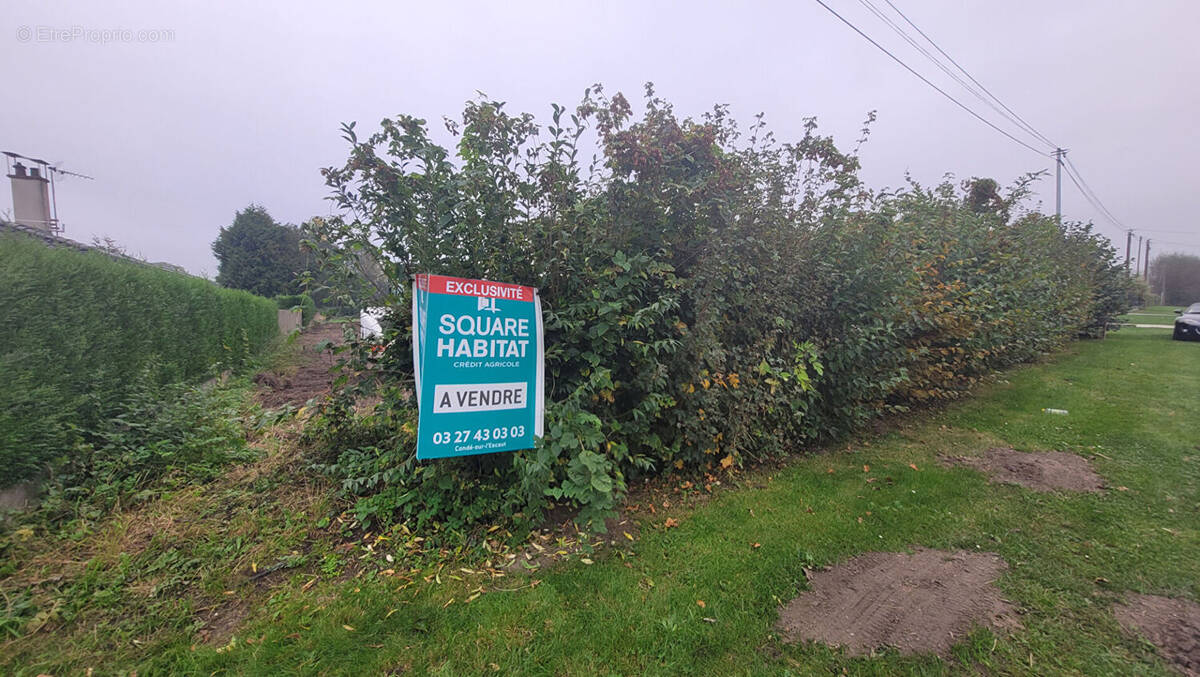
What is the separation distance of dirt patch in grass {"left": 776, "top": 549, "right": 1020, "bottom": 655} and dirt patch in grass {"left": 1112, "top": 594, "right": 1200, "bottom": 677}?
1.58ft

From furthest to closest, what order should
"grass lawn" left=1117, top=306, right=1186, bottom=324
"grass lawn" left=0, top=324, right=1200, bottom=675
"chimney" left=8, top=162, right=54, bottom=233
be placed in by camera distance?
"grass lawn" left=1117, top=306, right=1186, bottom=324, "chimney" left=8, top=162, right=54, bottom=233, "grass lawn" left=0, top=324, right=1200, bottom=675

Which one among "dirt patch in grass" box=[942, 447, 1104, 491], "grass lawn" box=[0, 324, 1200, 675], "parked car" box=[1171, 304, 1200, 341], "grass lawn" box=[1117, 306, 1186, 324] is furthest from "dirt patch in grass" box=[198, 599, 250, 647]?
"grass lawn" box=[1117, 306, 1186, 324]

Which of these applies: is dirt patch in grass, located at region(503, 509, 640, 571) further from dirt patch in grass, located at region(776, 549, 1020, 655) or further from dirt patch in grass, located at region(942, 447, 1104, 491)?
dirt patch in grass, located at region(942, 447, 1104, 491)

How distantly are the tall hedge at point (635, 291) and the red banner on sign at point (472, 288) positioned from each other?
1.02ft

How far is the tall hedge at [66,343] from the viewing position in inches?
112

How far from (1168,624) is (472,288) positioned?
3678mm

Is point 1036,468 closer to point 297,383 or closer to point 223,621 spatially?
point 223,621

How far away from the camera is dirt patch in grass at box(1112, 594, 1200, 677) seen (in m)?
1.98

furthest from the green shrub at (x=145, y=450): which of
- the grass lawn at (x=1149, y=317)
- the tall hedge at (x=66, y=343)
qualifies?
the grass lawn at (x=1149, y=317)

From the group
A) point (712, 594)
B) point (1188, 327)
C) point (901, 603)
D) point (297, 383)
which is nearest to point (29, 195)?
point (297, 383)

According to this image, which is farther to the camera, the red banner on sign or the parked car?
the parked car

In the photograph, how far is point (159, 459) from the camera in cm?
324

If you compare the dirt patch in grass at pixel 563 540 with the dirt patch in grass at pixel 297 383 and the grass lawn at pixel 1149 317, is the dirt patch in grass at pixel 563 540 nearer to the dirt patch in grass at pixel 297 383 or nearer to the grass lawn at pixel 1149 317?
the dirt patch in grass at pixel 297 383

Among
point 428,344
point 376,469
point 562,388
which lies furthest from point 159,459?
point 562,388
